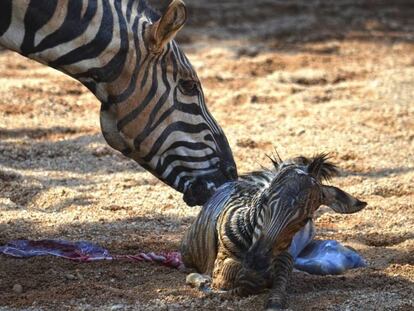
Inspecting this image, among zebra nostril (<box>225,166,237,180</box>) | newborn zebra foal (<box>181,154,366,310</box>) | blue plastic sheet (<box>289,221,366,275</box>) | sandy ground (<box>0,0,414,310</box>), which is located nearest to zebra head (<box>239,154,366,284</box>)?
newborn zebra foal (<box>181,154,366,310</box>)

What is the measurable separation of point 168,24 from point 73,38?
51cm

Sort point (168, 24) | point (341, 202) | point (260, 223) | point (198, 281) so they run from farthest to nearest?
point (168, 24) → point (198, 281) → point (341, 202) → point (260, 223)

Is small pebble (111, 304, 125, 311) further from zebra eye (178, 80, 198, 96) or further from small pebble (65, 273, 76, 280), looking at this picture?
zebra eye (178, 80, 198, 96)

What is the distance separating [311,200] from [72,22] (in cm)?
171

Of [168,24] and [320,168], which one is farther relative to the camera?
[168,24]

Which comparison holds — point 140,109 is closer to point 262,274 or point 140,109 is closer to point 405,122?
point 262,274

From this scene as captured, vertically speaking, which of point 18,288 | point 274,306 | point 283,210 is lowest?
point 18,288

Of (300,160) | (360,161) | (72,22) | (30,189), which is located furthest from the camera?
(360,161)

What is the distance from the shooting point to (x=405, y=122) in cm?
978

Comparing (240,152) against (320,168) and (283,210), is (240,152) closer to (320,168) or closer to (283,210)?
(320,168)

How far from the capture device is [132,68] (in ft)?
19.2

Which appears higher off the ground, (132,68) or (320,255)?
(132,68)

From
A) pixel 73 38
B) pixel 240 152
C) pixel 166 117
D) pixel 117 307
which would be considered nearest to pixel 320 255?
pixel 166 117

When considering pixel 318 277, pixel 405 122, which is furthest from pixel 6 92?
pixel 318 277
